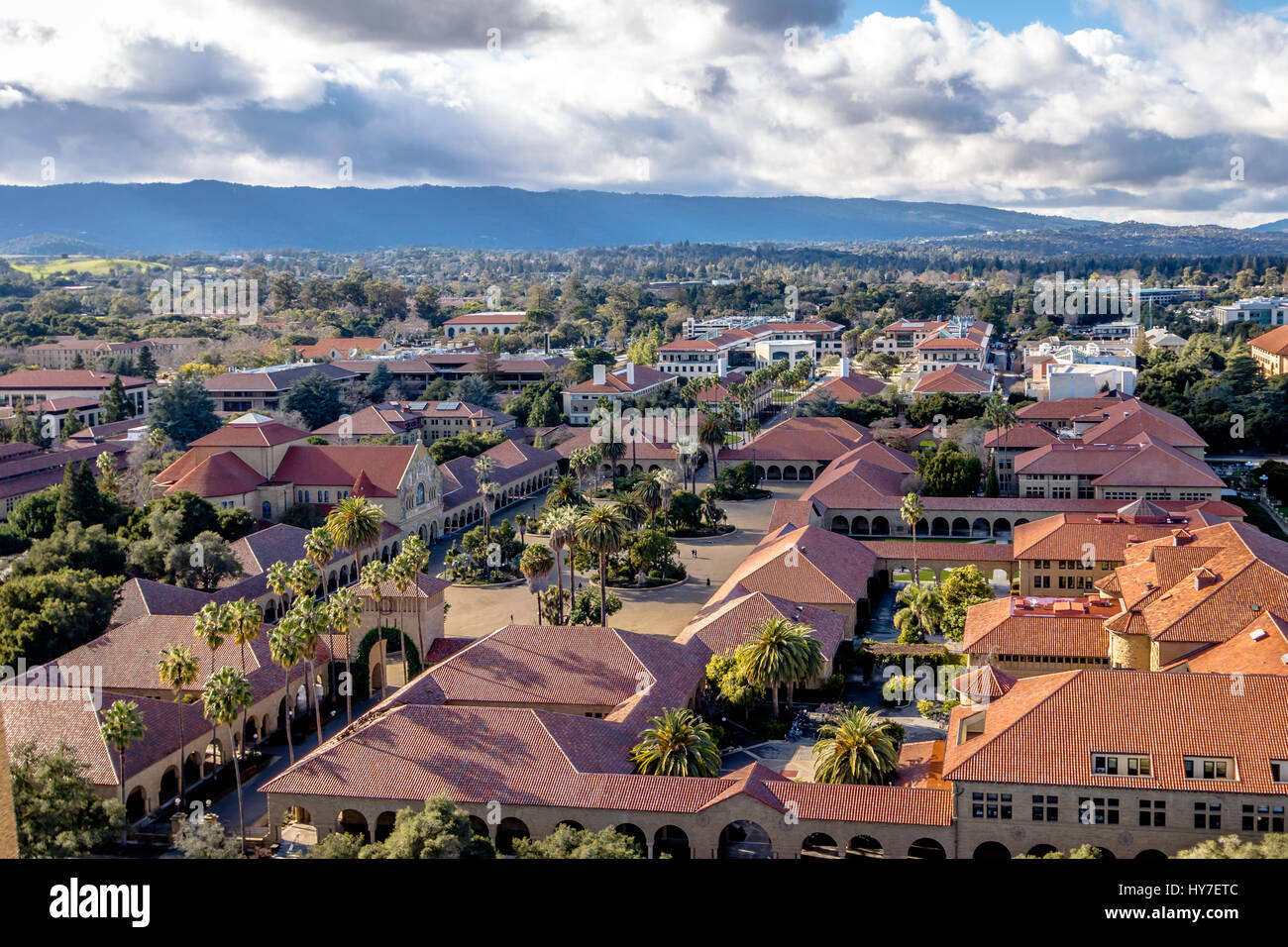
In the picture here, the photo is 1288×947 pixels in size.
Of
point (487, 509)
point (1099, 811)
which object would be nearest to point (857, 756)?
point (1099, 811)

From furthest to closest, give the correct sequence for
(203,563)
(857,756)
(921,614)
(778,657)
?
(203,563) → (921,614) → (778,657) → (857,756)

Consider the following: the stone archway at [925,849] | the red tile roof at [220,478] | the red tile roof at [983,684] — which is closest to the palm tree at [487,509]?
the red tile roof at [220,478]

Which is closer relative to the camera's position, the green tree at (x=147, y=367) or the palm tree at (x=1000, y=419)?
the palm tree at (x=1000, y=419)

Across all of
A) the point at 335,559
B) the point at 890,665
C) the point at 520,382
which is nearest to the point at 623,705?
the point at 890,665

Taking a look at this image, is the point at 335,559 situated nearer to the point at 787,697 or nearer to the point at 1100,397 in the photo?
the point at 787,697

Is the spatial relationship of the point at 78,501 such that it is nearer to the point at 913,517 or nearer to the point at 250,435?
the point at 250,435

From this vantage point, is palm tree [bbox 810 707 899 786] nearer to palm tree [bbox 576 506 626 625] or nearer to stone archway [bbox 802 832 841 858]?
stone archway [bbox 802 832 841 858]

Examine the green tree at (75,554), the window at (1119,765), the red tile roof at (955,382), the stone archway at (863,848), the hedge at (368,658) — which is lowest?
the stone archway at (863,848)

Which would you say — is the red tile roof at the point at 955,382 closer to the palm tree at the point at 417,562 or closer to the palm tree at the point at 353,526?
the palm tree at the point at 353,526
